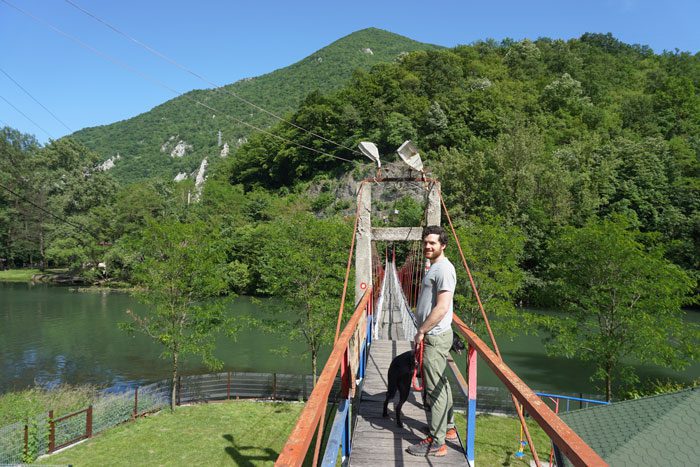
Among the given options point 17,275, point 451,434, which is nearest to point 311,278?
point 451,434

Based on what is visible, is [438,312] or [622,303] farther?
[622,303]

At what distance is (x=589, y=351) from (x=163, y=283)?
44.0 feet

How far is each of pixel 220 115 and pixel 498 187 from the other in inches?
3551

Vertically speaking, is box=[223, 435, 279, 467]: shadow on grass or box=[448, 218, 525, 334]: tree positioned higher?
box=[448, 218, 525, 334]: tree

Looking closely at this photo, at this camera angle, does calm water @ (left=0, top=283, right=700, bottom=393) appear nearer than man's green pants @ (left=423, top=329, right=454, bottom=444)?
No

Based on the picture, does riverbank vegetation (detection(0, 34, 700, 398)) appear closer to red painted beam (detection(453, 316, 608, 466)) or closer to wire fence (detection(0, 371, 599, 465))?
wire fence (detection(0, 371, 599, 465))

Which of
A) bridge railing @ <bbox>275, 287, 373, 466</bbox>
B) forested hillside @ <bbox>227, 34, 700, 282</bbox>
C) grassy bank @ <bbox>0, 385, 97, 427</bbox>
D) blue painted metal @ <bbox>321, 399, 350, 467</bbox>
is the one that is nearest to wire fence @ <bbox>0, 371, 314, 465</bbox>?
grassy bank @ <bbox>0, 385, 97, 427</bbox>

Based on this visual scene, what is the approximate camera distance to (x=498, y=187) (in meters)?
29.6

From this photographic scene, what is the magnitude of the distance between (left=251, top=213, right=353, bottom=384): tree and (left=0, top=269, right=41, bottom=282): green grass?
3953cm

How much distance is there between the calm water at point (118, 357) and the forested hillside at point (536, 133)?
646 cm

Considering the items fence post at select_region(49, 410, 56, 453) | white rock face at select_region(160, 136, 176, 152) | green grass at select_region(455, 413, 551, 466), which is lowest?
green grass at select_region(455, 413, 551, 466)

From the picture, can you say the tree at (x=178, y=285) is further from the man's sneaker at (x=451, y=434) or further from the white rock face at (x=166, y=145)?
the white rock face at (x=166, y=145)

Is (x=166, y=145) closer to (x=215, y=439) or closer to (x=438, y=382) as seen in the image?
(x=215, y=439)

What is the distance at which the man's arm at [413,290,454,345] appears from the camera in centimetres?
270
